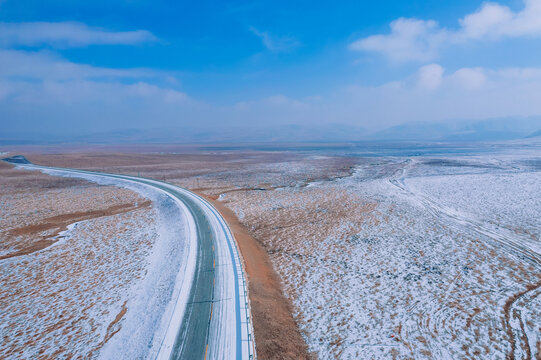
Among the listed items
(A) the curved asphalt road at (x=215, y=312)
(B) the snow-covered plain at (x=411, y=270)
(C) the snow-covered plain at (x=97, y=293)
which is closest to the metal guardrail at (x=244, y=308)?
(A) the curved asphalt road at (x=215, y=312)

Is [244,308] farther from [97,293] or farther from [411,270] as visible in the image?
[411,270]

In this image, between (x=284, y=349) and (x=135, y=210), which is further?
(x=135, y=210)

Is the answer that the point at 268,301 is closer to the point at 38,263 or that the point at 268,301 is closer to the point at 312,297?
the point at 312,297

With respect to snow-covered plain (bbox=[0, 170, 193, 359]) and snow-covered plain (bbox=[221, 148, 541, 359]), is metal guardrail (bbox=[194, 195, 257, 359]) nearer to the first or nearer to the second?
snow-covered plain (bbox=[221, 148, 541, 359])

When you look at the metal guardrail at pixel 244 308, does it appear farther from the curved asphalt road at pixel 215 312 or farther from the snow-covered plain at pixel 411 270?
the snow-covered plain at pixel 411 270

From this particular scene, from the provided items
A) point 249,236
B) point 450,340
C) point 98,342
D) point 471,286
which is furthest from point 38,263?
point 471,286
